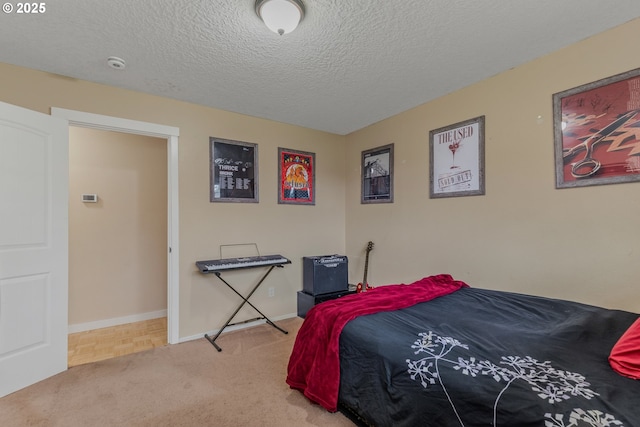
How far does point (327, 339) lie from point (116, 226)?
3069 mm

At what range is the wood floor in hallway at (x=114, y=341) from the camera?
264cm

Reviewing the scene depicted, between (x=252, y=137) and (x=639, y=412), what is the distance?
11.3ft

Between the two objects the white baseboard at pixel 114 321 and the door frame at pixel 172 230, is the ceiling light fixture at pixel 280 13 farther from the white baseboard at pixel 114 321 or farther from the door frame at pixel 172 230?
the white baseboard at pixel 114 321

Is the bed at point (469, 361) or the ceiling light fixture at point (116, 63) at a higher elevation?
the ceiling light fixture at point (116, 63)

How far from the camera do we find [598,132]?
193 cm

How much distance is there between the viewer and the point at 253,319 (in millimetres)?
3352

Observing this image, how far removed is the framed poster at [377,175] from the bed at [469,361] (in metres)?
1.57

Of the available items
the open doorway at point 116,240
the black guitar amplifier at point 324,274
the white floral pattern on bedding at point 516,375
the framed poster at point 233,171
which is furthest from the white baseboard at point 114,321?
the white floral pattern on bedding at point 516,375

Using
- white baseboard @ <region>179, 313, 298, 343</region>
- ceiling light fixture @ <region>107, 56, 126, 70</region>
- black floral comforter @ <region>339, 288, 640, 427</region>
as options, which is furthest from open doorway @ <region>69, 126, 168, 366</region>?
black floral comforter @ <region>339, 288, 640, 427</region>

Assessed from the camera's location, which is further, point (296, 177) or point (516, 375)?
point (296, 177)

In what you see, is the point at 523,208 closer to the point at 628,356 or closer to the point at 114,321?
the point at 628,356

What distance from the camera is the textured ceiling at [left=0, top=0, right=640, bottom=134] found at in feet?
5.54

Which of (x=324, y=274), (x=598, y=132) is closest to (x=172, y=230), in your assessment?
(x=324, y=274)

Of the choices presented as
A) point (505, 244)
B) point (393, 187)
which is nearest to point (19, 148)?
point (393, 187)
